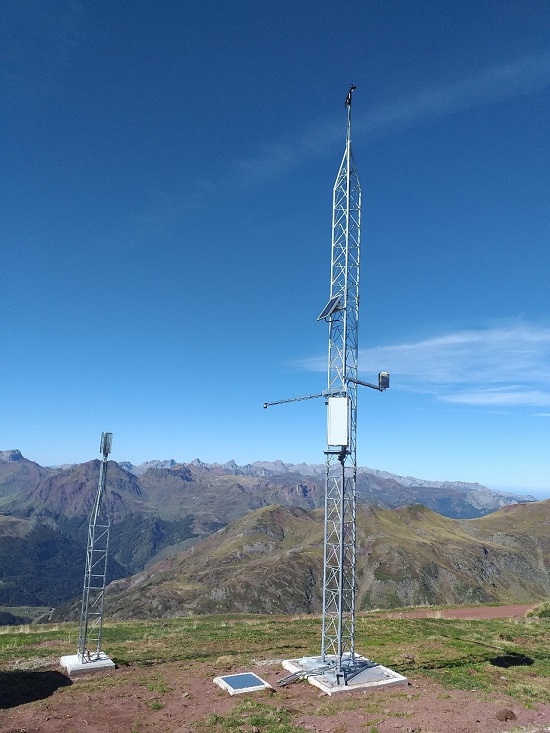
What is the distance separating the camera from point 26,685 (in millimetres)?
25609

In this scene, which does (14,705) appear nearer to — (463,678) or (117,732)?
(117,732)

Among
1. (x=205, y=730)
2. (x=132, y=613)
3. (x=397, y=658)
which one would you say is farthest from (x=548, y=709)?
(x=132, y=613)

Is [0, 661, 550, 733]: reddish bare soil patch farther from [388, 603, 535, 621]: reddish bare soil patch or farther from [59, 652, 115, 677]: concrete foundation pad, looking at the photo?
[388, 603, 535, 621]: reddish bare soil patch

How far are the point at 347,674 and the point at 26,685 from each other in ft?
53.8

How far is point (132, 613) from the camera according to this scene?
584 feet

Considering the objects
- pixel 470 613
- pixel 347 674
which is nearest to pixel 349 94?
pixel 347 674

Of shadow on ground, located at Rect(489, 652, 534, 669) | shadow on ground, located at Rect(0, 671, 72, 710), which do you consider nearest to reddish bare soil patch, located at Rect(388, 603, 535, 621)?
shadow on ground, located at Rect(489, 652, 534, 669)

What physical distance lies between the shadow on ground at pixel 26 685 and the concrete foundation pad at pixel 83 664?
23.9 inches

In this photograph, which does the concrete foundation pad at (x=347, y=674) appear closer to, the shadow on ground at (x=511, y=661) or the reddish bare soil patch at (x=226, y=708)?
the reddish bare soil patch at (x=226, y=708)

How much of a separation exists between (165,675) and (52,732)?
872 centimetres

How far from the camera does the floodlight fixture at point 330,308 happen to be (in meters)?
28.9

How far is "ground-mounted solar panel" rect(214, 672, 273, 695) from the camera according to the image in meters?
24.3

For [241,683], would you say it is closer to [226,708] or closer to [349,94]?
[226,708]

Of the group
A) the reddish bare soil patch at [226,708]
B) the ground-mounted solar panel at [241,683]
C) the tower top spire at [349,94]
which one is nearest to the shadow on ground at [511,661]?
the reddish bare soil patch at [226,708]
